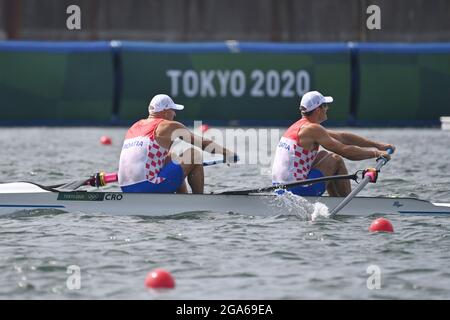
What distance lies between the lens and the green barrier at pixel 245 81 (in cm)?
2456

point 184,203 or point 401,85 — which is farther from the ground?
point 401,85

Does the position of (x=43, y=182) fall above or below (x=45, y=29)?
below

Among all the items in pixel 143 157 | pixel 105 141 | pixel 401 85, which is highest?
pixel 143 157

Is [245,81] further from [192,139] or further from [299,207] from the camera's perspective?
[299,207]

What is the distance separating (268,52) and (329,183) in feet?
38.9

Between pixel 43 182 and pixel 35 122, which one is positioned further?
pixel 35 122

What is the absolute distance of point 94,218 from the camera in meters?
12.6

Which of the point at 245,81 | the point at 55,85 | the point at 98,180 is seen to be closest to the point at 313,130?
the point at 98,180

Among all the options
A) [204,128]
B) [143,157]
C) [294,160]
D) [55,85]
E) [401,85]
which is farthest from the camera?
[401,85]

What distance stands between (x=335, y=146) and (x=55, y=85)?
12.3 metres

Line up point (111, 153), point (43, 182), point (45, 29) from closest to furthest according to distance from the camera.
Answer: point (43, 182) < point (111, 153) < point (45, 29)

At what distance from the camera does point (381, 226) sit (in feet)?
38.9

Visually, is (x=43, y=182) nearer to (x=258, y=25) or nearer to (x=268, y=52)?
(x=268, y=52)
